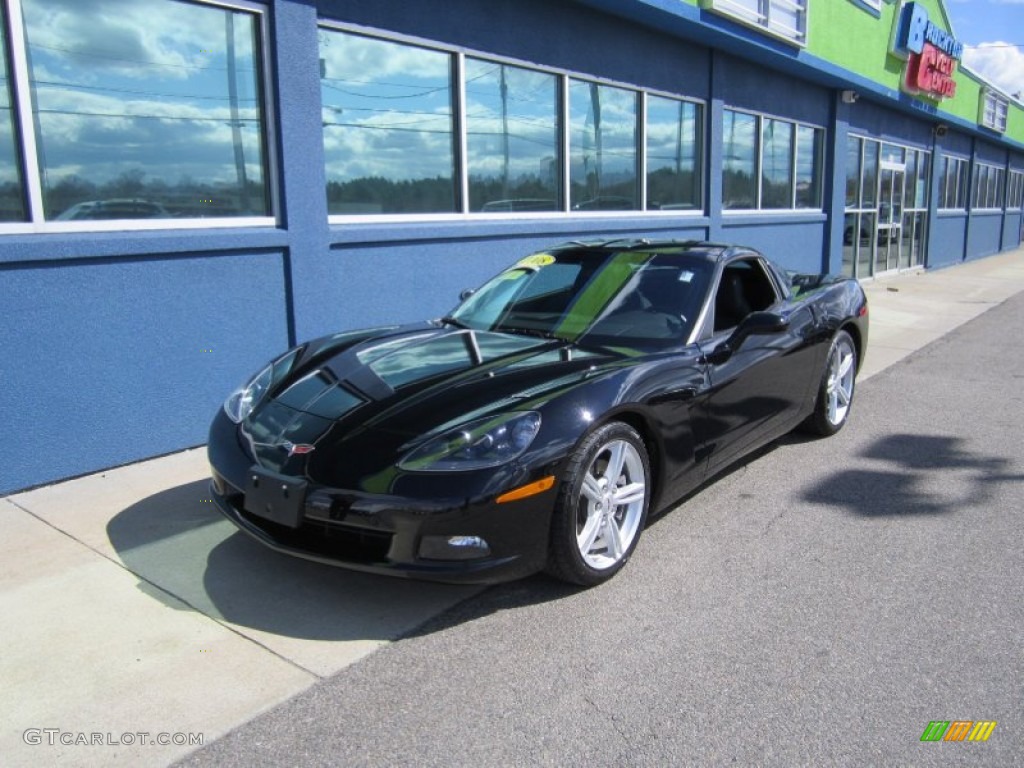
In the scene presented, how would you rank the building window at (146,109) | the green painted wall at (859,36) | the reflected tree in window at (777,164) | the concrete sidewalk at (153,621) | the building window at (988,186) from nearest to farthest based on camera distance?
the concrete sidewalk at (153,621) < the building window at (146,109) < the green painted wall at (859,36) < the reflected tree in window at (777,164) < the building window at (988,186)

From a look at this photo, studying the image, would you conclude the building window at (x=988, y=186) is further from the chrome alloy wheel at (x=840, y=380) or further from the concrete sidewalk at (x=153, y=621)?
the concrete sidewalk at (x=153, y=621)

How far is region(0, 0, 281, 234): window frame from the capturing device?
469 centimetres

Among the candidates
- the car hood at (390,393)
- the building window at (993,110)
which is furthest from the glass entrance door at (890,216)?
the car hood at (390,393)

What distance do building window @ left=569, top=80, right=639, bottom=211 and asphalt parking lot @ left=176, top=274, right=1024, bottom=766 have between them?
5.43m

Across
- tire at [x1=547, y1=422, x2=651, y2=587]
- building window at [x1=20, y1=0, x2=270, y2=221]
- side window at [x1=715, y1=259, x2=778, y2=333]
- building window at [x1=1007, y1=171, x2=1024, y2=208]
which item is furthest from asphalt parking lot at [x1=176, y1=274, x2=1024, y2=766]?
building window at [x1=1007, y1=171, x2=1024, y2=208]

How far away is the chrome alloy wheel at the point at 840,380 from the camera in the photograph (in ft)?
19.0

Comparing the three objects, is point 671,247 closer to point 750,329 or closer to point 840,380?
point 750,329

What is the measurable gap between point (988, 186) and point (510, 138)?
25.6 m

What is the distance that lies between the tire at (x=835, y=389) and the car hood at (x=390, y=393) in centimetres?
236

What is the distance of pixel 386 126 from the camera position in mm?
7016

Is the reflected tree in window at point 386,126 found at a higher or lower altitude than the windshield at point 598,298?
higher

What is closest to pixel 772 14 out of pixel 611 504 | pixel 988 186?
pixel 611 504

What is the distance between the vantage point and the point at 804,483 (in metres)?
4.93

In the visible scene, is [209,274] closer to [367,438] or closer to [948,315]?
[367,438]
